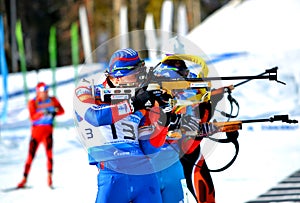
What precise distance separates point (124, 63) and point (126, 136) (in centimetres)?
44

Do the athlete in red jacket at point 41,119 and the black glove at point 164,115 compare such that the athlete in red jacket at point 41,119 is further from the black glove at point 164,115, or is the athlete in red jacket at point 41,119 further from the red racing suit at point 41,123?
the black glove at point 164,115

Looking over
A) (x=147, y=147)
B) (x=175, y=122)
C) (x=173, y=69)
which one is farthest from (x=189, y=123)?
(x=147, y=147)

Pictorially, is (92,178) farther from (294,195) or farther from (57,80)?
(57,80)

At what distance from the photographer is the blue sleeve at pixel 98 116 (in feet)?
13.0

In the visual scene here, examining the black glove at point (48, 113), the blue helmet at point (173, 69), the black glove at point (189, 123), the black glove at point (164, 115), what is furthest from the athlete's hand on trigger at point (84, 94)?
the black glove at point (48, 113)

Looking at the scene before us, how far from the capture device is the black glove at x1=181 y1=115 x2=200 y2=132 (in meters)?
5.03

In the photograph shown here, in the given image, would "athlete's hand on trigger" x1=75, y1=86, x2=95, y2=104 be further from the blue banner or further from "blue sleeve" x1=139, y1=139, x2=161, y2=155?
the blue banner

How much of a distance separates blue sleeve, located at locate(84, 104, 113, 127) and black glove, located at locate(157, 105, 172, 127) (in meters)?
0.38

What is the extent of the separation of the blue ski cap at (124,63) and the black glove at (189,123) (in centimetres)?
92

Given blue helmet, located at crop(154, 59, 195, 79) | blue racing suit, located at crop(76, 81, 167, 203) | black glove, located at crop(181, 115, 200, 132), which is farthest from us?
black glove, located at crop(181, 115, 200, 132)

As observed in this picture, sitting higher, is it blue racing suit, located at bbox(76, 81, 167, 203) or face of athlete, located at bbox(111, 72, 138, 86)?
face of athlete, located at bbox(111, 72, 138, 86)

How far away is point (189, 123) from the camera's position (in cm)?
504

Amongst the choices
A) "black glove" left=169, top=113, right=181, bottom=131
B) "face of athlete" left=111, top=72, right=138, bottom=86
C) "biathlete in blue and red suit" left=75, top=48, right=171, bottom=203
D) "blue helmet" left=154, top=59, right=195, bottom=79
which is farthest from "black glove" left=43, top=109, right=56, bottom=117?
"face of athlete" left=111, top=72, right=138, bottom=86

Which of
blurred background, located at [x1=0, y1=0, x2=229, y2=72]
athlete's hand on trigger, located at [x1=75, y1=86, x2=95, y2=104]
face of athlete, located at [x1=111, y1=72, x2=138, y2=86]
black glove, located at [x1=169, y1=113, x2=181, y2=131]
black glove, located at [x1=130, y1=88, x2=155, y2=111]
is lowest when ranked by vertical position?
black glove, located at [x1=169, y1=113, x2=181, y2=131]
